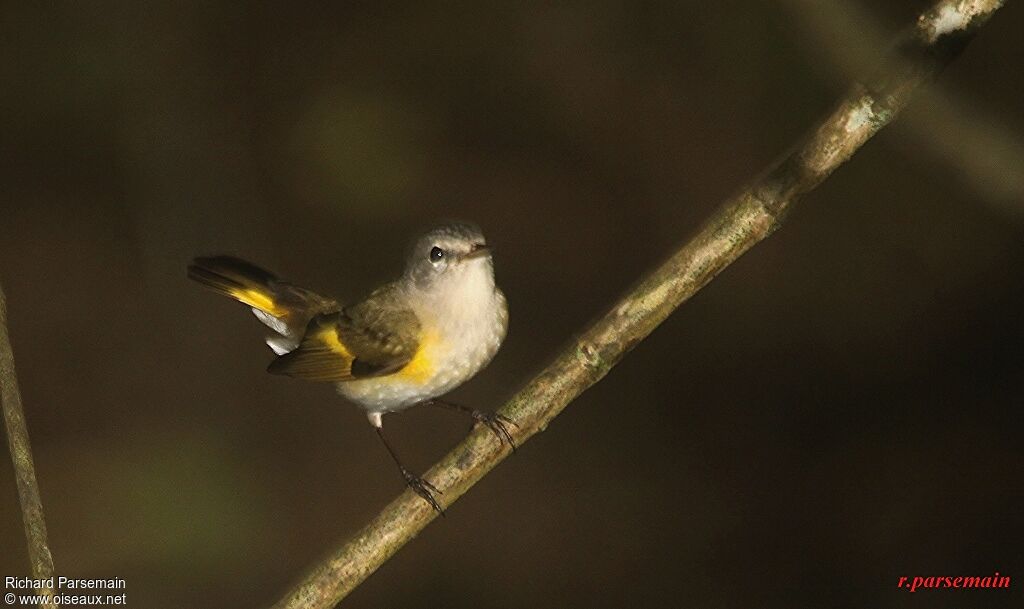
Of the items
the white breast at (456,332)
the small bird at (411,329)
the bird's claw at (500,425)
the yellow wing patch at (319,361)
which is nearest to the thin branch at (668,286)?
the bird's claw at (500,425)

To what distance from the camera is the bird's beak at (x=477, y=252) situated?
343 cm

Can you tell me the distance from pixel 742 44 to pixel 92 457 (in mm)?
6482

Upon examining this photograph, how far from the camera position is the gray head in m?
3.52

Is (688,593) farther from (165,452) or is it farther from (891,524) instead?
(165,452)

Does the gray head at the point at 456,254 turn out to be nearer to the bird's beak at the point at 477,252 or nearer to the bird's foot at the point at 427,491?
the bird's beak at the point at 477,252

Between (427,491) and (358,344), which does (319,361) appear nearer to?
(358,344)

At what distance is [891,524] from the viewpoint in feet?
21.4

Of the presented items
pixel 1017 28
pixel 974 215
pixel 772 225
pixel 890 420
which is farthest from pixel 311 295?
pixel 1017 28

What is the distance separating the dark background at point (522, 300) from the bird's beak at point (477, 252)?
5.26ft

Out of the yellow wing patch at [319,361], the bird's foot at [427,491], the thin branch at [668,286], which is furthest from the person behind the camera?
the yellow wing patch at [319,361]

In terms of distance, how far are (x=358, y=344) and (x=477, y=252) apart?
2.24 ft

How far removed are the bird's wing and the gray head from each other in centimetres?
23

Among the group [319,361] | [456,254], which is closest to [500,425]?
[456,254]

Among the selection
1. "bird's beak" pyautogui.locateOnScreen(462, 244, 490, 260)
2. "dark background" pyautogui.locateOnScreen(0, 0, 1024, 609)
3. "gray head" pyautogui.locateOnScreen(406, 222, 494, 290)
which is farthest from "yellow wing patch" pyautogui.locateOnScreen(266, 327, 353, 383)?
"dark background" pyautogui.locateOnScreen(0, 0, 1024, 609)
